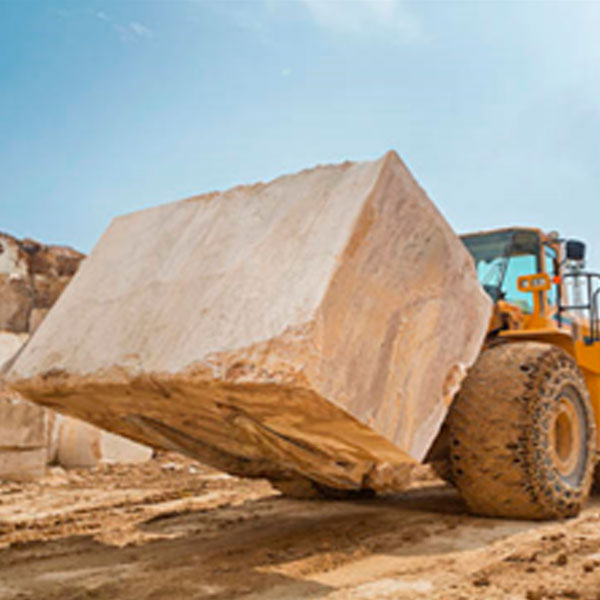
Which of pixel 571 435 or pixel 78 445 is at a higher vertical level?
pixel 571 435

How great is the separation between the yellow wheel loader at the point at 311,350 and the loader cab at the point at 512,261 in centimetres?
107

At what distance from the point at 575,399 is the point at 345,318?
94.2 inches

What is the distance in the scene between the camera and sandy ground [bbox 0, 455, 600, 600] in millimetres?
2824

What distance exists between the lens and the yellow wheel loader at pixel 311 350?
273 centimetres

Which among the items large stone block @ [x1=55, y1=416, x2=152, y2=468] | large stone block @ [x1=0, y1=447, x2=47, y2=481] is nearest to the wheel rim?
large stone block @ [x1=55, y1=416, x2=152, y2=468]

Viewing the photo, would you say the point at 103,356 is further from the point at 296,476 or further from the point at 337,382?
the point at 296,476

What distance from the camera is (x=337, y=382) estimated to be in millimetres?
2654

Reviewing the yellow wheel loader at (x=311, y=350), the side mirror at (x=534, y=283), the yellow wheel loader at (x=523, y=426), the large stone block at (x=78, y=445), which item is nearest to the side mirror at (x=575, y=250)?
the yellow wheel loader at (x=523, y=426)

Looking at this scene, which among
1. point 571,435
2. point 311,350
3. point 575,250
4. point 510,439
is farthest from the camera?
point 575,250

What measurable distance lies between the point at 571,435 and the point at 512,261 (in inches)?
61.0

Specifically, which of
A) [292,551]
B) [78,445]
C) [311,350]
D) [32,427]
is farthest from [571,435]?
[78,445]

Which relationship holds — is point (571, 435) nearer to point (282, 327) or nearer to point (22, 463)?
point (282, 327)

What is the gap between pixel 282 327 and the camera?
2.65 m

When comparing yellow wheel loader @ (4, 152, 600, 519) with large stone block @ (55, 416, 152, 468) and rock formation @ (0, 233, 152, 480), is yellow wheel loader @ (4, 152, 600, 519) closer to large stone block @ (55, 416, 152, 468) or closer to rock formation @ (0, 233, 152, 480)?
rock formation @ (0, 233, 152, 480)
